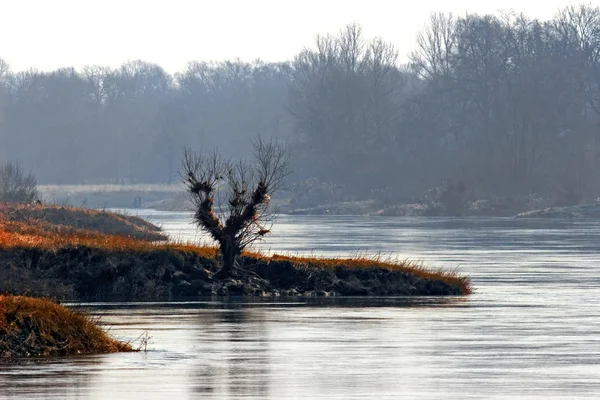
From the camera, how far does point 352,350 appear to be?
2344cm

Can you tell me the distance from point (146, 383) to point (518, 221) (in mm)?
90970

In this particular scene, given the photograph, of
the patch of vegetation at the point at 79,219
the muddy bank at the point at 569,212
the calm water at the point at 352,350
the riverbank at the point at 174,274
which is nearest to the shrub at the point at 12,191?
the patch of vegetation at the point at 79,219

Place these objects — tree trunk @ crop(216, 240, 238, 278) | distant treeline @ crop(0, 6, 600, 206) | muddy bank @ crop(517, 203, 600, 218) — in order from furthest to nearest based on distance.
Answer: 1. distant treeline @ crop(0, 6, 600, 206)
2. muddy bank @ crop(517, 203, 600, 218)
3. tree trunk @ crop(216, 240, 238, 278)

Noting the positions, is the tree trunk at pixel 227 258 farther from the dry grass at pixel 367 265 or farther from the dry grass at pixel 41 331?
the dry grass at pixel 41 331

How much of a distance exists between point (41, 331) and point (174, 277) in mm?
15294

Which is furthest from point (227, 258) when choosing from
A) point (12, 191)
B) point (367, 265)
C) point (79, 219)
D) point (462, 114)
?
point (462, 114)

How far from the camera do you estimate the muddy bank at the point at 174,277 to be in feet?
118

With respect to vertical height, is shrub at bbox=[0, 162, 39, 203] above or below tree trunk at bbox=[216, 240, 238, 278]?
above

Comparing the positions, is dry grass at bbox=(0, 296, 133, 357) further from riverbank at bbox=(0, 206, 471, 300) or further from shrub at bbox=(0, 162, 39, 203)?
shrub at bbox=(0, 162, 39, 203)

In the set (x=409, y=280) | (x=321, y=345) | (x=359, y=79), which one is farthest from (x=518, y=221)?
(x=321, y=345)

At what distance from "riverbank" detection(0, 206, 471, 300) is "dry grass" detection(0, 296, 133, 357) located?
1299 centimetres

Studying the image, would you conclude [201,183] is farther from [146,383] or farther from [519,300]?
[146,383]

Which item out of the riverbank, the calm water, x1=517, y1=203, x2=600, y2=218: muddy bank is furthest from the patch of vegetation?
x1=517, y1=203, x2=600, y2=218: muddy bank

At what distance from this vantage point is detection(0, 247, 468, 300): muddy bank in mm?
35938
